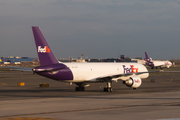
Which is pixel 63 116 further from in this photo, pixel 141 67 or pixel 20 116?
pixel 141 67

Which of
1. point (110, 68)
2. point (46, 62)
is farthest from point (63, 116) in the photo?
point (110, 68)

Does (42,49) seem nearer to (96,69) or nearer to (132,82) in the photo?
(96,69)

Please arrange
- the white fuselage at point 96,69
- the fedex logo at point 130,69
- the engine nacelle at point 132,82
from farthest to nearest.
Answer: the fedex logo at point 130,69
the engine nacelle at point 132,82
the white fuselage at point 96,69

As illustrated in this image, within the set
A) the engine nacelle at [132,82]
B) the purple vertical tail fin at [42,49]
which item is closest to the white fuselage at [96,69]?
the engine nacelle at [132,82]

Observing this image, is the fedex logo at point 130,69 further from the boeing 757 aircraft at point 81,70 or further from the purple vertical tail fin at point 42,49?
the purple vertical tail fin at point 42,49

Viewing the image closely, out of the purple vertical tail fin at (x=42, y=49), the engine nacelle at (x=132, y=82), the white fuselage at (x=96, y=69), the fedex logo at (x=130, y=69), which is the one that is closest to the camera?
the purple vertical tail fin at (x=42, y=49)

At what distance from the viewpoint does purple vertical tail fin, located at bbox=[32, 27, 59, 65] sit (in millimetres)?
35125

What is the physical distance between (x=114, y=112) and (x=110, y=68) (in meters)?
20.9

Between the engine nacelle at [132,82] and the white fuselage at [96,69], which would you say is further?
the engine nacelle at [132,82]

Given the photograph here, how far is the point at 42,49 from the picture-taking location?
35.3 metres

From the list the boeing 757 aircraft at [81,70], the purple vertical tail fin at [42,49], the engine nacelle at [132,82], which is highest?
the purple vertical tail fin at [42,49]

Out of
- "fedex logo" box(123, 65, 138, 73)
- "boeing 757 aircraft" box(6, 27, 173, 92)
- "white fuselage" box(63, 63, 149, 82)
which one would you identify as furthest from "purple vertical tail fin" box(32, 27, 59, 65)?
"fedex logo" box(123, 65, 138, 73)

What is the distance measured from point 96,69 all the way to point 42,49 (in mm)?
8159

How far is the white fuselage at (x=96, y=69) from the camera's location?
1485 inches
